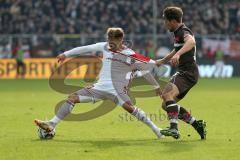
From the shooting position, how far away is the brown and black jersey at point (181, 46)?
36.6 feet

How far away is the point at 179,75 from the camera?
445 inches

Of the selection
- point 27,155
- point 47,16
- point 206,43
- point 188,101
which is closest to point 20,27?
point 47,16

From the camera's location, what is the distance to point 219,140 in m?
11.3

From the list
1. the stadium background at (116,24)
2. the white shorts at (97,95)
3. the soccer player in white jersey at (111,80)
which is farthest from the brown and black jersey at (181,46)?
the stadium background at (116,24)

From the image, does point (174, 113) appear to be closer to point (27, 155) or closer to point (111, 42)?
point (111, 42)

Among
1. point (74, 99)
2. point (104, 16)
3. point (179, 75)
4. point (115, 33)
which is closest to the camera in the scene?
point (115, 33)

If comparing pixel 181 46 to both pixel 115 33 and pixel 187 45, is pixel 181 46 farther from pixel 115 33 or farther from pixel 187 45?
pixel 115 33

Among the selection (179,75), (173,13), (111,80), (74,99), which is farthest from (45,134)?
(173,13)

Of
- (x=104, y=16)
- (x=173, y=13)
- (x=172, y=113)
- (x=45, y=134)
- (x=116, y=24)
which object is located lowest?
(x=116, y=24)

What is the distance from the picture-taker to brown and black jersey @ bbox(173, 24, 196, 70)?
36.6 ft

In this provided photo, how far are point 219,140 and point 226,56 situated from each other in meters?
28.3

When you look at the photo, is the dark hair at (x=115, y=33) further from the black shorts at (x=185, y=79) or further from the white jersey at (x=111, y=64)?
the black shorts at (x=185, y=79)

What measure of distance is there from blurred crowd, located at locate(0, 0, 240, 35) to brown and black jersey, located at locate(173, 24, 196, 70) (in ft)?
100

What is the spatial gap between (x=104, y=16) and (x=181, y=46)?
31.5m
